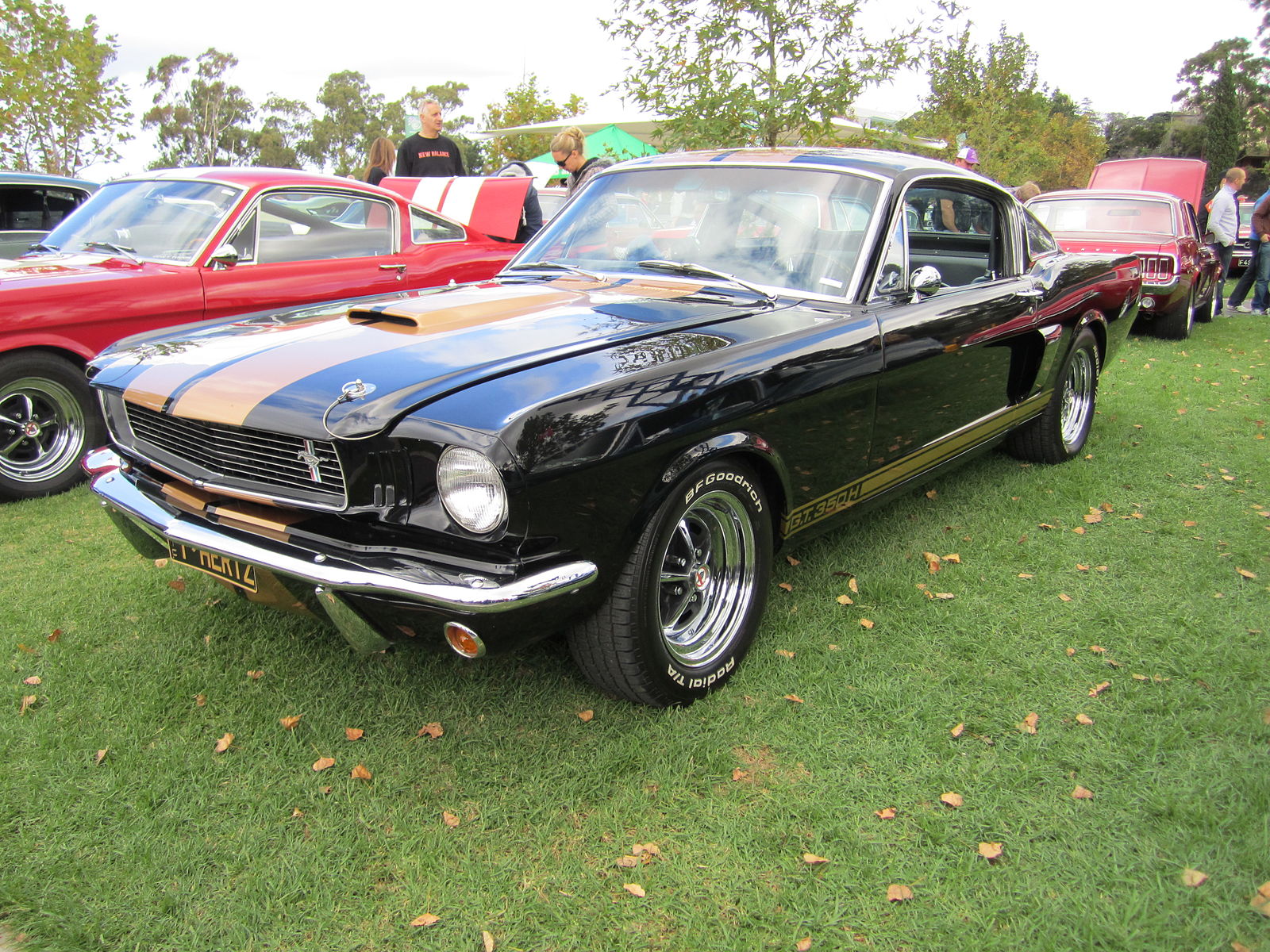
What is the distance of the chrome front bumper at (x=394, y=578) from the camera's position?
6.57 ft

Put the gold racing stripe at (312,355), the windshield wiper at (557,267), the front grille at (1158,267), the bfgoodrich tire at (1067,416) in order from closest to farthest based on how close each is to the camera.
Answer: the gold racing stripe at (312,355), the windshield wiper at (557,267), the bfgoodrich tire at (1067,416), the front grille at (1158,267)

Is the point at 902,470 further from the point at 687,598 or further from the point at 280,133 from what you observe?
the point at 280,133

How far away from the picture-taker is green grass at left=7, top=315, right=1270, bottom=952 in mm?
1941

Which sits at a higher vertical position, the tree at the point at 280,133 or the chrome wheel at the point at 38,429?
the tree at the point at 280,133

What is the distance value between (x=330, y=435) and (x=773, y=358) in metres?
1.28

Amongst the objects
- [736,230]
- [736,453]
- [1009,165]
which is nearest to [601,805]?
[736,453]

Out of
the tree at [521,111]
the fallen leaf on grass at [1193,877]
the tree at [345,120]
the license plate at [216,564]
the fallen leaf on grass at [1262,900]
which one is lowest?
the fallen leaf on grass at [1262,900]

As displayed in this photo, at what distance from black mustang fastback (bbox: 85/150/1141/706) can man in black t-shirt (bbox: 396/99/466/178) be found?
460 cm

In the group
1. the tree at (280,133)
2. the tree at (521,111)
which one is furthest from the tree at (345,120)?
the tree at (521,111)

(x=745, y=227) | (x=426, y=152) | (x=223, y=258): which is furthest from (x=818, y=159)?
(x=426, y=152)

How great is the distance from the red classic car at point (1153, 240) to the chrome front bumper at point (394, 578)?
8.08 meters

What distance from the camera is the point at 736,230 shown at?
329 cm

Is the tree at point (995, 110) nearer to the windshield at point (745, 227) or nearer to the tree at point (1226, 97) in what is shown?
the windshield at point (745, 227)

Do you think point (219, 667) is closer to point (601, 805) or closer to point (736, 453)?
point (601, 805)
